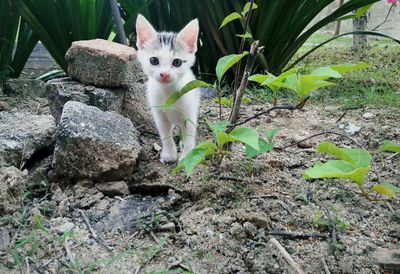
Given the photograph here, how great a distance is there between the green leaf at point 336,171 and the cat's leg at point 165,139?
75 cm

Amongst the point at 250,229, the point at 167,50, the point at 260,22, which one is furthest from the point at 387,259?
the point at 260,22

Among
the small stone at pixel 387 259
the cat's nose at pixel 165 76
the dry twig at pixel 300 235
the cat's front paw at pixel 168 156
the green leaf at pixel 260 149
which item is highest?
the cat's nose at pixel 165 76

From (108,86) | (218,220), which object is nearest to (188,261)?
(218,220)

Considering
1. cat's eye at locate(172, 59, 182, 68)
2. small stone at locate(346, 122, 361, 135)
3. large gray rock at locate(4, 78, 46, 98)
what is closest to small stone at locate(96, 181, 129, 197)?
cat's eye at locate(172, 59, 182, 68)

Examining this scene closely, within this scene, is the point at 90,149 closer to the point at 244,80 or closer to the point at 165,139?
the point at 165,139

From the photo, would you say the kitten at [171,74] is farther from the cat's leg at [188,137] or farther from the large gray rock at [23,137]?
the large gray rock at [23,137]

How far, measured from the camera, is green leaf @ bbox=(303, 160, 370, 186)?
40.4 inches

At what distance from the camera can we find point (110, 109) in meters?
1.91

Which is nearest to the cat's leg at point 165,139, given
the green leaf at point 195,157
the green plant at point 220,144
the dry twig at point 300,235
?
the green plant at point 220,144

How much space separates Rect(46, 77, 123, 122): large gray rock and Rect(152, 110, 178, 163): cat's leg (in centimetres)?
22

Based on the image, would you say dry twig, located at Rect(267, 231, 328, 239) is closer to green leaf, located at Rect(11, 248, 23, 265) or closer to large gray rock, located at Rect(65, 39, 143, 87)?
green leaf, located at Rect(11, 248, 23, 265)

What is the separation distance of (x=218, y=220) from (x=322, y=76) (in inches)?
19.3

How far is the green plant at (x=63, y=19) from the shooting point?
8.93ft

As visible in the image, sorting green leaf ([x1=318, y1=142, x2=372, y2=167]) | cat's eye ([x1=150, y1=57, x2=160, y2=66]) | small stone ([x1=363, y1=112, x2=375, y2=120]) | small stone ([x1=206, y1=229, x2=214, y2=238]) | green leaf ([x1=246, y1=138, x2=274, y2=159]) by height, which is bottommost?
small stone ([x1=363, y1=112, x2=375, y2=120])
